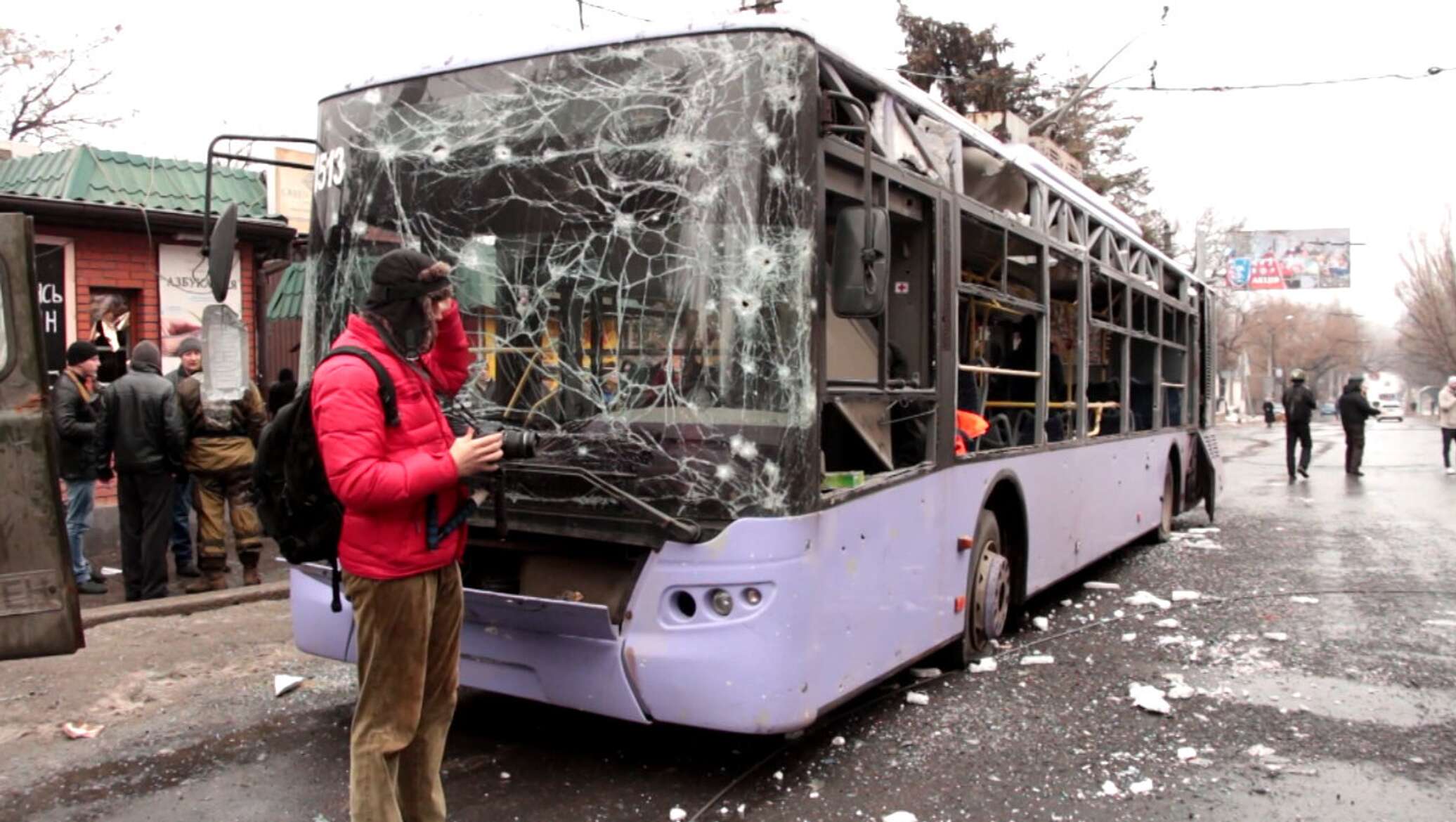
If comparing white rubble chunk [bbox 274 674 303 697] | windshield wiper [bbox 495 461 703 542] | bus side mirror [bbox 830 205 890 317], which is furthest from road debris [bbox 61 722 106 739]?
bus side mirror [bbox 830 205 890 317]

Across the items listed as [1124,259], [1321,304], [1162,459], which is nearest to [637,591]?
[1124,259]

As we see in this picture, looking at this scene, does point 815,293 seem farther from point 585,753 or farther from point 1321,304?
point 1321,304

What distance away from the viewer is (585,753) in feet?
15.2

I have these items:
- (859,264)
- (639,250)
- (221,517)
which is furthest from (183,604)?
(859,264)

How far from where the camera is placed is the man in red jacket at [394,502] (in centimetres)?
295

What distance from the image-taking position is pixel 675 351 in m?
3.99

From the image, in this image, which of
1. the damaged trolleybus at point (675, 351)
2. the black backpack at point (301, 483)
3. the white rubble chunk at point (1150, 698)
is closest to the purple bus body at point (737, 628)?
the damaged trolleybus at point (675, 351)

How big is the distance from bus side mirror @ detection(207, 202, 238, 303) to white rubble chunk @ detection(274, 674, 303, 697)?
2131 mm

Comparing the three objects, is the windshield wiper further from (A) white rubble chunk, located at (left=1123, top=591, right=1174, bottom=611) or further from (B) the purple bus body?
(A) white rubble chunk, located at (left=1123, top=591, right=1174, bottom=611)

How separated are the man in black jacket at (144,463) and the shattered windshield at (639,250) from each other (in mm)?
3945

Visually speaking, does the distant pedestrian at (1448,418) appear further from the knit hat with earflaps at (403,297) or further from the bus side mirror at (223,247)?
the knit hat with earflaps at (403,297)

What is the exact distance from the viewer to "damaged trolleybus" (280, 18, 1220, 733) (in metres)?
3.88

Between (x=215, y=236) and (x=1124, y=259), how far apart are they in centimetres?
700

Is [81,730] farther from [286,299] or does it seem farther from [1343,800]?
[286,299]
